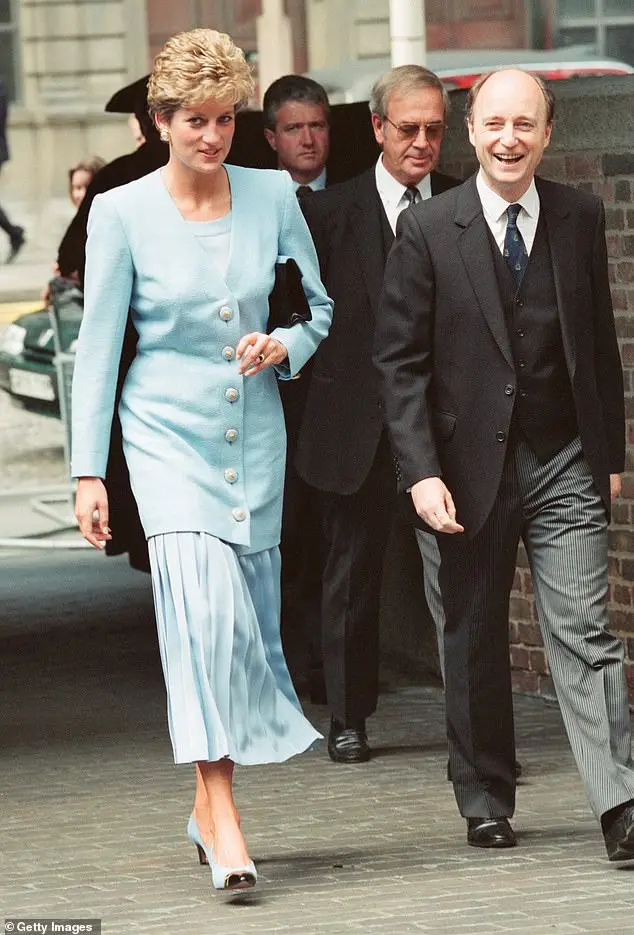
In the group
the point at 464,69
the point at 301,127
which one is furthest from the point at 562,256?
the point at 464,69

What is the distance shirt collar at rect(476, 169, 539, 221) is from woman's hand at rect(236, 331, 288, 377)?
0.68m

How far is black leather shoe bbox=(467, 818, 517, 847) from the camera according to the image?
626 cm

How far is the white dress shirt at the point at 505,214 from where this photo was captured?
240 inches

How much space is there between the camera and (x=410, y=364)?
20.1 feet

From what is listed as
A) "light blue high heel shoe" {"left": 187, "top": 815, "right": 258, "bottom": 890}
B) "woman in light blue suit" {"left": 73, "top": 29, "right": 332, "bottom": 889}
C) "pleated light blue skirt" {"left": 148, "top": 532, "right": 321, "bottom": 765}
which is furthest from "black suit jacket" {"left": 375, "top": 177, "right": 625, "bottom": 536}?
"light blue high heel shoe" {"left": 187, "top": 815, "right": 258, "bottom": 890}

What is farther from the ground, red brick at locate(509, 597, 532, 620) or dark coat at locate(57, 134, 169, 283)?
dark coat at locate(57, 134, 169, 283)

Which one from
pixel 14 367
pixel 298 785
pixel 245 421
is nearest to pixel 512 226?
pixel 245 421

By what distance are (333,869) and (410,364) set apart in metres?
1.27

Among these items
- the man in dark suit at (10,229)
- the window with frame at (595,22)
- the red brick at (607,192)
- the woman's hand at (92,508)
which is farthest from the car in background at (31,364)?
the window with frame at (595,22)

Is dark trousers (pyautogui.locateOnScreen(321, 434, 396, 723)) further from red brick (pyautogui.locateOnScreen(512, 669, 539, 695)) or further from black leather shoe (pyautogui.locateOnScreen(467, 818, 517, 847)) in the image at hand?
black leather shoe (pyautogui.locateOnScreen(467, 818, 517, 847))

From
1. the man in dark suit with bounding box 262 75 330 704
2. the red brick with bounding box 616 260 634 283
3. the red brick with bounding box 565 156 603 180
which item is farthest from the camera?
the man in dark suit with bounding box 262 75 330 704

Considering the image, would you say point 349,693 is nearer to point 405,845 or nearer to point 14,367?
point 405,845

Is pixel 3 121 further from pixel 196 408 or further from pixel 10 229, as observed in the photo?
pixel 196 408

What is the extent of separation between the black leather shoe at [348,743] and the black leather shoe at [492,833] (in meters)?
1.37
